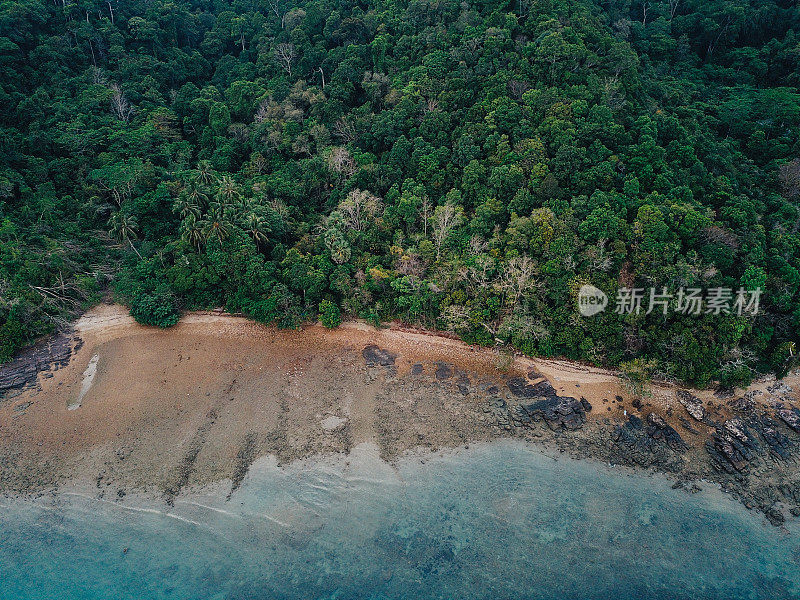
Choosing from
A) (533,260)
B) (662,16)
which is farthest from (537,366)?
(662,16)

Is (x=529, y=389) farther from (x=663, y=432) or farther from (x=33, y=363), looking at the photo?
(x=33, y=363)

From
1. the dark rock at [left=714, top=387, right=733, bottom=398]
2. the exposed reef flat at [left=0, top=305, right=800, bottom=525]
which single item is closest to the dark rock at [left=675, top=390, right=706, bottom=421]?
the exposed reef flat at [left=0, top=305, right=800, bottom=525]

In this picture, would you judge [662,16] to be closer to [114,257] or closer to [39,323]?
[114,257]

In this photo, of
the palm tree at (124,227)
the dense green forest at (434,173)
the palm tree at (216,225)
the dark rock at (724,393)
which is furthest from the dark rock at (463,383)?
the palm tree at (124,227)

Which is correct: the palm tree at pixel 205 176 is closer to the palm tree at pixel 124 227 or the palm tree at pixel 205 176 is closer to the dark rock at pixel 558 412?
the palm tree at pixel 124 227

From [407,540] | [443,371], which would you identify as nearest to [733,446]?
[443,371]
